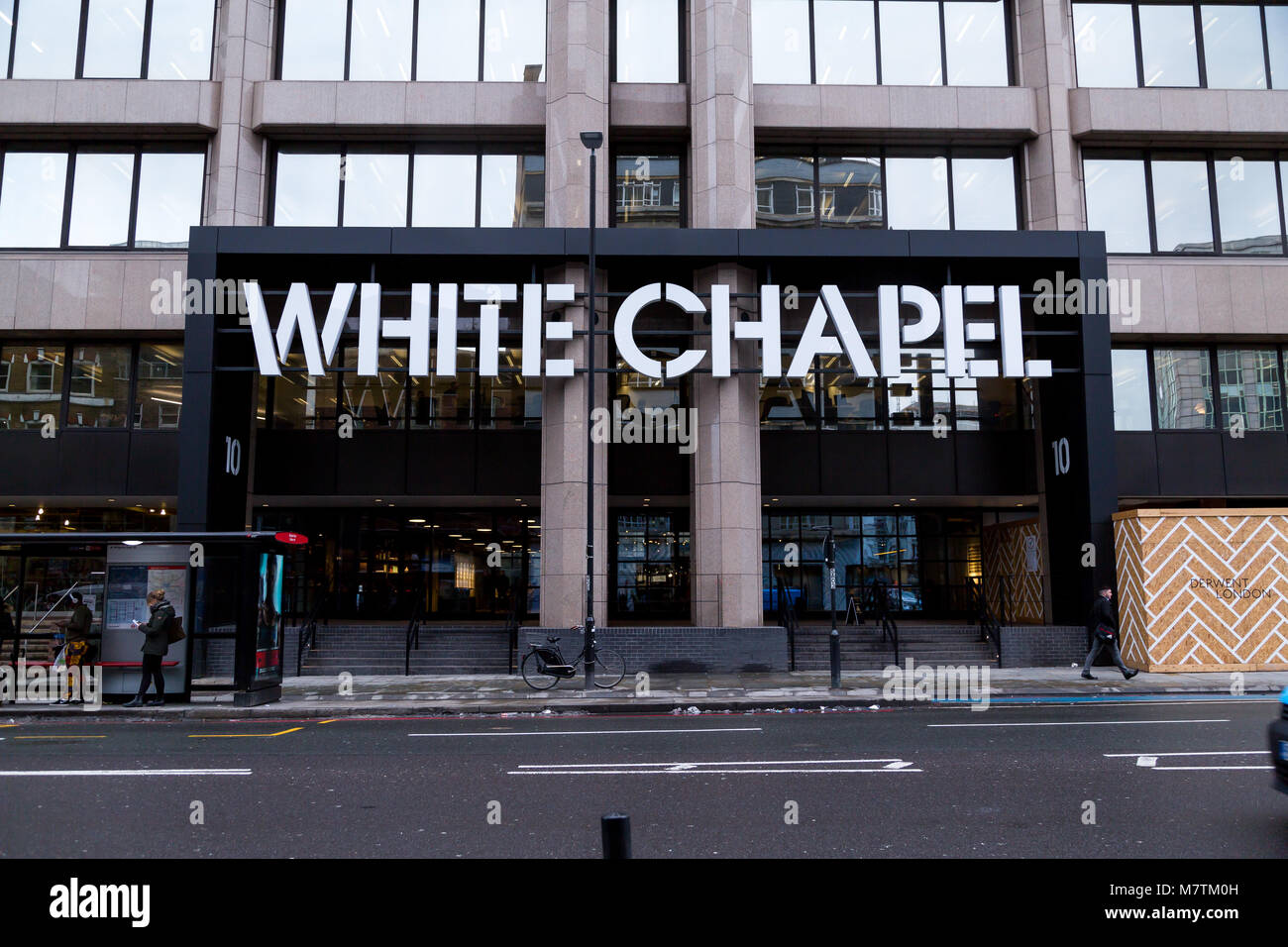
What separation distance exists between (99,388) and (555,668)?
49.4ft

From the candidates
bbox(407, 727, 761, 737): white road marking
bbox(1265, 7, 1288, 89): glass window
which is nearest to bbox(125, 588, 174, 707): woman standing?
bbox(407, 727, 761, 737): white road marking

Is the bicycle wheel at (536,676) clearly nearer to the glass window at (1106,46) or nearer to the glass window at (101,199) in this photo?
the glass window at (101,199)

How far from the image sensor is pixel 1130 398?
79.3ft

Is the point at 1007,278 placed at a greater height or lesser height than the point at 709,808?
greater

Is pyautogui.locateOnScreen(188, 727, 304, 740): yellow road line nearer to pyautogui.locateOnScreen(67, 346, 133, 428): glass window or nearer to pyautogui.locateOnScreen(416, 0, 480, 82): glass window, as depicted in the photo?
pyautogui.locateOnScreen(67, 346, 133, 428): glass window

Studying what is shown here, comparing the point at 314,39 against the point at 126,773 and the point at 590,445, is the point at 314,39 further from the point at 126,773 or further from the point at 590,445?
the point at 126,773

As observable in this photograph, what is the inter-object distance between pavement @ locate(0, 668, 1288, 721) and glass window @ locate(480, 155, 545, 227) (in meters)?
11.4

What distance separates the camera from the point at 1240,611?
1988 cm

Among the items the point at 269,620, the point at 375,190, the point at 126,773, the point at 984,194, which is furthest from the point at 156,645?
the point at 984,194

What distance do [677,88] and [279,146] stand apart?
34.1ft

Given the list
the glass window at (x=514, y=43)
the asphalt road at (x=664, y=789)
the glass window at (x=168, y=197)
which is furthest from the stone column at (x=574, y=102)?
the asphalt road at (x=664, y=789)
